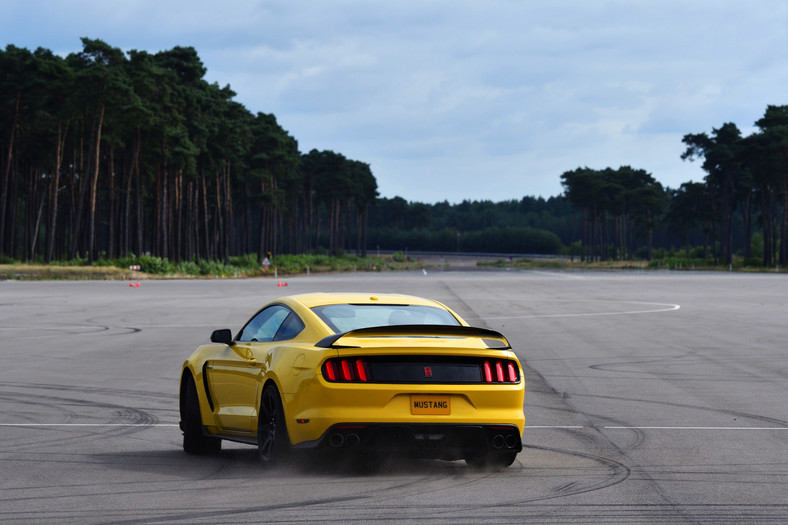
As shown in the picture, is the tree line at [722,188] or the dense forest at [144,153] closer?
the dense forest at [144,153]

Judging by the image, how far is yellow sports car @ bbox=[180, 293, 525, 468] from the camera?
7281mm

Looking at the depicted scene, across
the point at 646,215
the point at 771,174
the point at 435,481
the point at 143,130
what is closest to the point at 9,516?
the point at 435,481

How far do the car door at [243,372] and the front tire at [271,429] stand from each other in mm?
A: 159

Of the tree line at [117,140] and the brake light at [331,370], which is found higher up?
the tree line at [117,140]

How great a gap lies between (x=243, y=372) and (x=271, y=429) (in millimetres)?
709

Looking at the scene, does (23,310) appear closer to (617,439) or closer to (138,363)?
(138,363)

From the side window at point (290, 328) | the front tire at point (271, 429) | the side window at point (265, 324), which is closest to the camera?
the front tire at point (271, 429)

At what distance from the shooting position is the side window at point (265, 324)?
8508mm

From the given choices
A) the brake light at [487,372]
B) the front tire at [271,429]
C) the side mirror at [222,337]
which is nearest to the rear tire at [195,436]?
the side mirror at [222,337]

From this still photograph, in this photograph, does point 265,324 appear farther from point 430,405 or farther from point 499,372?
point 499,372

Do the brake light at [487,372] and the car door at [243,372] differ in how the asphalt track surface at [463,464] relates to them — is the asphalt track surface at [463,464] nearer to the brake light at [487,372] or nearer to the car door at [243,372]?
the car door at [243,372]

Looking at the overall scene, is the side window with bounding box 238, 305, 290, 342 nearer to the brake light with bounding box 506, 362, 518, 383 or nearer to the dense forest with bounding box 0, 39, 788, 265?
the brake light with bounding box 506, 362, 518, 383

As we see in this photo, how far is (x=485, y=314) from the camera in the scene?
29.0 m

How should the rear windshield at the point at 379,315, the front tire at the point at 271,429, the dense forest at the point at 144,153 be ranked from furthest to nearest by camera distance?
the dense forest at the point at 144,153 < the rear windshield at the point at 379,315 < the front tire at the point at 271,429
